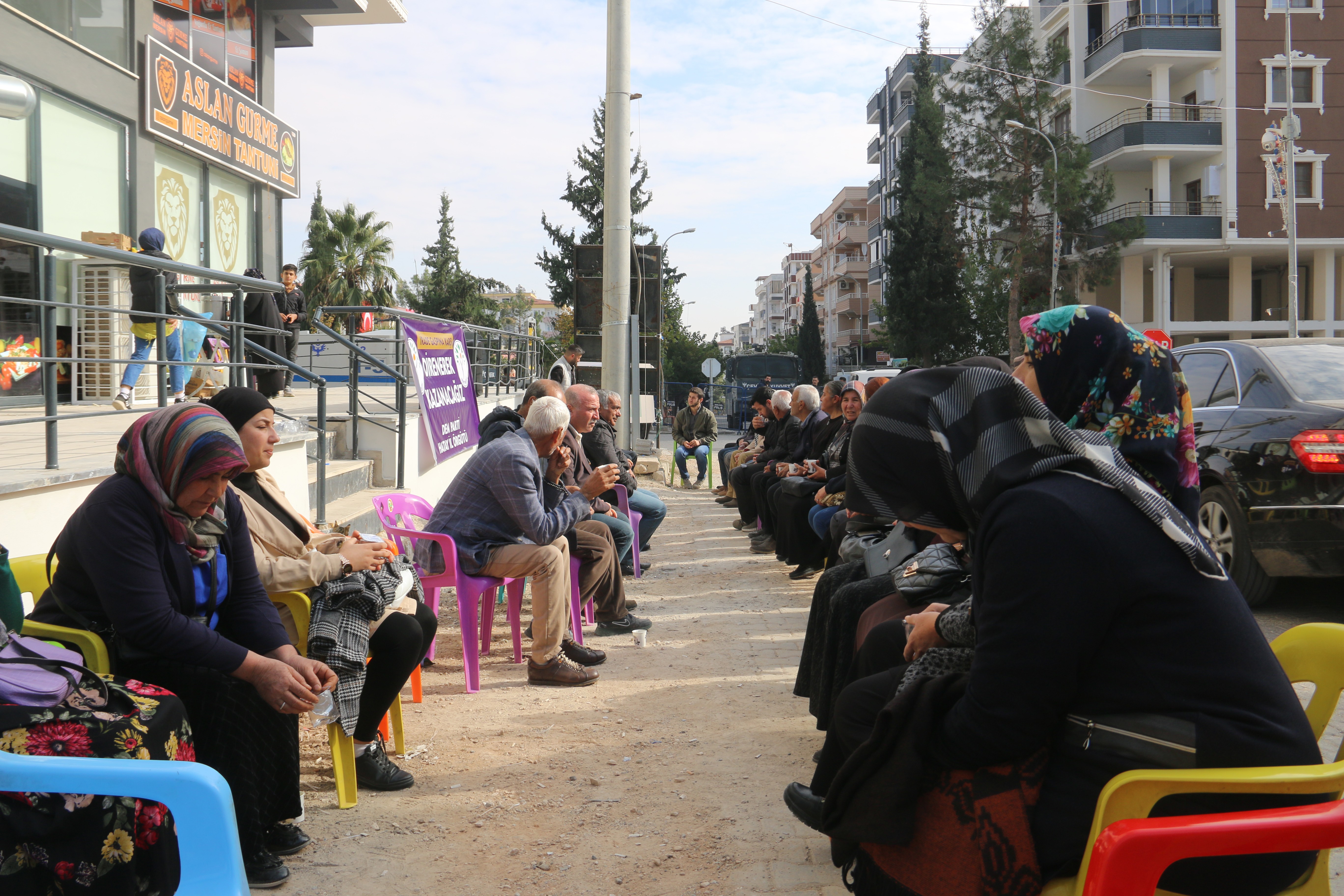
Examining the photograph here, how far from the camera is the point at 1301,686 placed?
4633 mm

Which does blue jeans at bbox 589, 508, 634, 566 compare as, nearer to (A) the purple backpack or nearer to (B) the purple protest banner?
(B) the purple protest banner

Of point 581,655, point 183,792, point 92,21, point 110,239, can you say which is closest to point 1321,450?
point 581,655

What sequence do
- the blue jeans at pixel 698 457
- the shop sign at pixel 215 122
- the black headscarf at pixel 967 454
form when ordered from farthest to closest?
1. the blue jeans at pixel 698 457
2. the shop sign at pixel 215 122
3. the black headscarf at pixel 967 454

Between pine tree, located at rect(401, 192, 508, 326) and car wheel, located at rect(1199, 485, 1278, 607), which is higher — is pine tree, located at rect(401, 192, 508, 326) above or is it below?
above

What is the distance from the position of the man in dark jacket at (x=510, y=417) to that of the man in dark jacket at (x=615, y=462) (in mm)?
785

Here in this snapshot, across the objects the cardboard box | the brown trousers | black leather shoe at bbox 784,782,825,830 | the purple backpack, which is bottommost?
black leather shoe at bbox 784,782,825,830

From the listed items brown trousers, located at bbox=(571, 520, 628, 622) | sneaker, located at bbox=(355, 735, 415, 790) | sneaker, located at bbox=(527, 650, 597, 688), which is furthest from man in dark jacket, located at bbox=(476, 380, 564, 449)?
sneaker, located at bbox=(355, 735, 415, 790)

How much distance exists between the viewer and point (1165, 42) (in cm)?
3512

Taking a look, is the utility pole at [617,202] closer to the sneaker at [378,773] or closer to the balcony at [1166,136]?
the sneaker at [378,773]

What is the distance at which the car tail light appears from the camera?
17.8 feet

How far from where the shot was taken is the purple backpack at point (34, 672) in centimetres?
208

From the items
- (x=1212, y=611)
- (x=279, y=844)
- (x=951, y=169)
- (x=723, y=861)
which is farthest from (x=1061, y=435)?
(x=951, y=169)

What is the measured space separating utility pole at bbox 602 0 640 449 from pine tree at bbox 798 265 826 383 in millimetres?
60646

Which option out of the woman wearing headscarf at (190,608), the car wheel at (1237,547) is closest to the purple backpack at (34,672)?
the woman wearing headscarf at (190,608)
